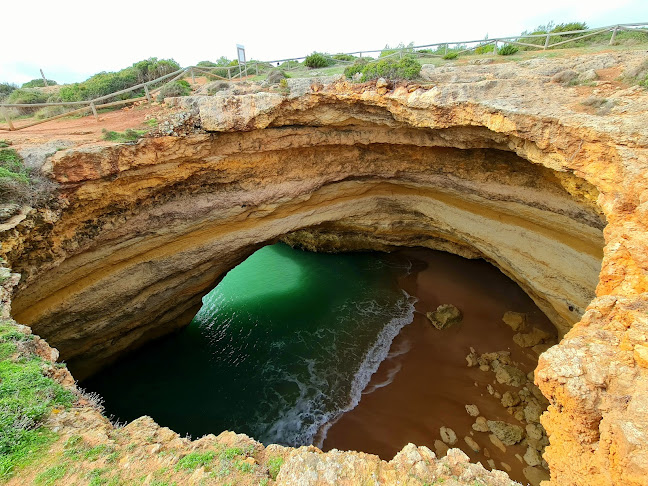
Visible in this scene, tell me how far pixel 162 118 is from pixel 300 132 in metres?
3.78

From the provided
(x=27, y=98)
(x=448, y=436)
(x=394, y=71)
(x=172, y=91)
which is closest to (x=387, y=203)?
(x=394, y=71)

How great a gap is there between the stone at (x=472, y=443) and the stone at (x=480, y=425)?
34 centimetres

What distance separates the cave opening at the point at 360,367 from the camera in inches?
355

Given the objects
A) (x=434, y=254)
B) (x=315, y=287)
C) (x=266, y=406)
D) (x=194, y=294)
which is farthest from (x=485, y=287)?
(x=194, y=294)

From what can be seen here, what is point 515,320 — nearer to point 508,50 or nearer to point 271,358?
point 271,358

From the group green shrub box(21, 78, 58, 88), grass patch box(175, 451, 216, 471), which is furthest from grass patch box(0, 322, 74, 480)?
green shrub box(21, 78, 58, 88)

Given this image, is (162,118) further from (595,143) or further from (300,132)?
(595,143)

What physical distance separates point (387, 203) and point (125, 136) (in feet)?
29.9

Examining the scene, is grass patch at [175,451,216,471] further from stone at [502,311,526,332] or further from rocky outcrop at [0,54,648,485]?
stone at [502,311,526,332]

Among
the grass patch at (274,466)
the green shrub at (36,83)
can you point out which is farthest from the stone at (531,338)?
the green shrub at (36,83)

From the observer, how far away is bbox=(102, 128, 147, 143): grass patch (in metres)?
8.08

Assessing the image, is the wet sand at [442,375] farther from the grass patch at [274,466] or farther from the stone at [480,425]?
the grass patch at [274,466]

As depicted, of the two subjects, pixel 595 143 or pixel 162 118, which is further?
pixel 162 118

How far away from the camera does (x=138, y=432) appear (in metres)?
4.06
